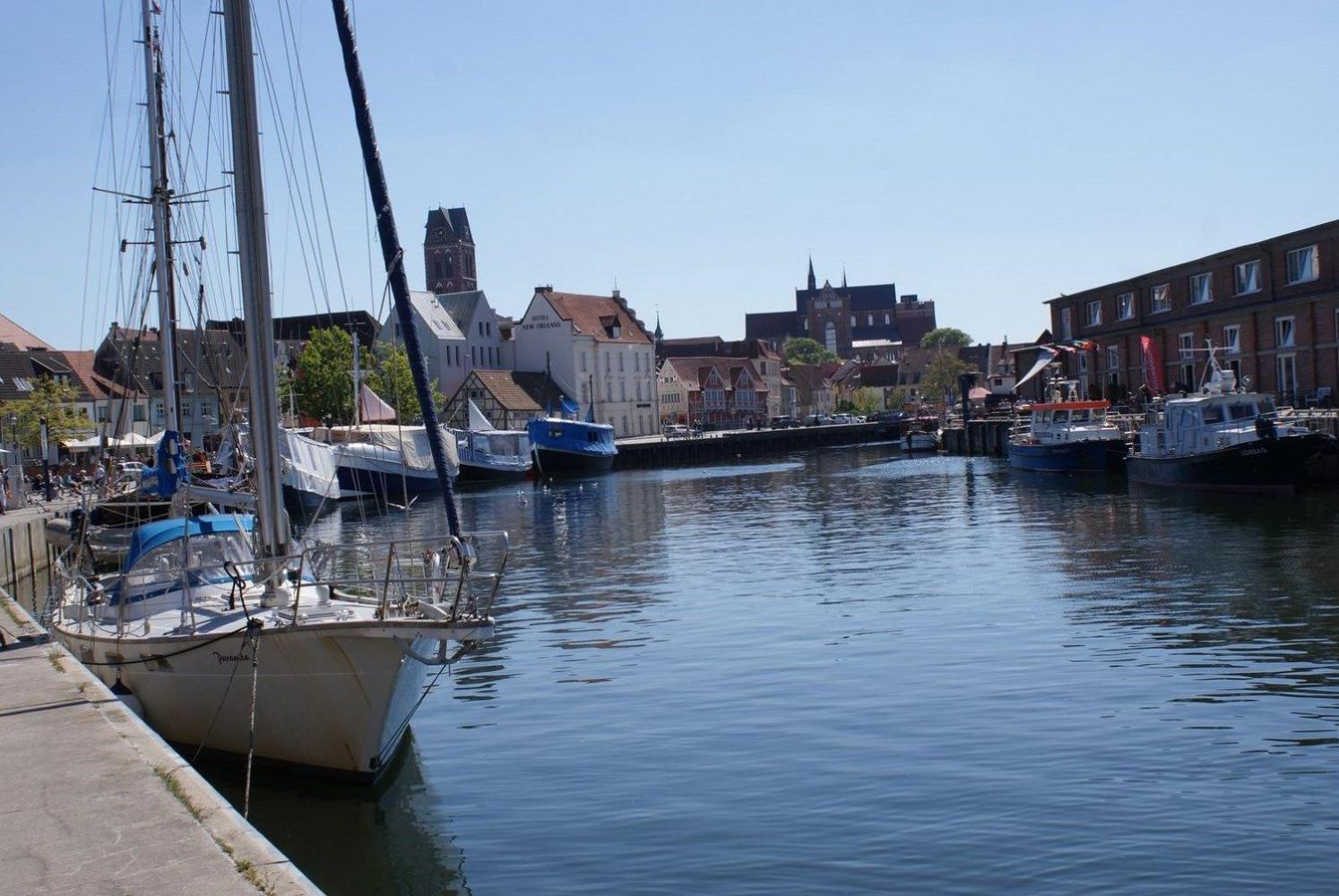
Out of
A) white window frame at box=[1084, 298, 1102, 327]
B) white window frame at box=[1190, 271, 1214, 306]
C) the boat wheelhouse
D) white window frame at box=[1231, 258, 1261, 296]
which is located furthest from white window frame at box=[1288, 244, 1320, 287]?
white window frame at box=[1084, 298, 1102, 327]

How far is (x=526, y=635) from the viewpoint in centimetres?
2461

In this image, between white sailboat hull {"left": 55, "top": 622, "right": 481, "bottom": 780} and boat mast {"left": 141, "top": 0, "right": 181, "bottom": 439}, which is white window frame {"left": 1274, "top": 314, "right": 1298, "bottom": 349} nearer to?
boat mast {"left": 141, "top": 0, "right": 181, "bottom": 439}

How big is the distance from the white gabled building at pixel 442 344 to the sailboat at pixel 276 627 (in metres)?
101

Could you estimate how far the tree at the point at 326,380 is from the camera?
9381 centimetres

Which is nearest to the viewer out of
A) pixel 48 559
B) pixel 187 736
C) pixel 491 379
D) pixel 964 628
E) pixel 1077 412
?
pixel 187 736

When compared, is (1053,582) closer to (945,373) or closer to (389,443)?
(389,443)

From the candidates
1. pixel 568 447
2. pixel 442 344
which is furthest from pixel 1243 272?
pixel 442 344

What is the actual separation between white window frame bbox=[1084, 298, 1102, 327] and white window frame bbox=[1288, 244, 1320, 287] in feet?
69.7

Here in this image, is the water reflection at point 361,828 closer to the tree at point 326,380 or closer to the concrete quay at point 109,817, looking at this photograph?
the concrete quay at point 109,817

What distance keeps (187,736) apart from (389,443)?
59.8 m

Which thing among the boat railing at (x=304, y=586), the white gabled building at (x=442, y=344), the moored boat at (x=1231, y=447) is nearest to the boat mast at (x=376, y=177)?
the boat railing at (x=304, y=586)

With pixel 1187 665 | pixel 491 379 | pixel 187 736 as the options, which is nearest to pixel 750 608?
pixel 1187 665

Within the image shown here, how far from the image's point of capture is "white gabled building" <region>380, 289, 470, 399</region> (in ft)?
389

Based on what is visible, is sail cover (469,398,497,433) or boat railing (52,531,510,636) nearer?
boat railing (52,531,510,636)
